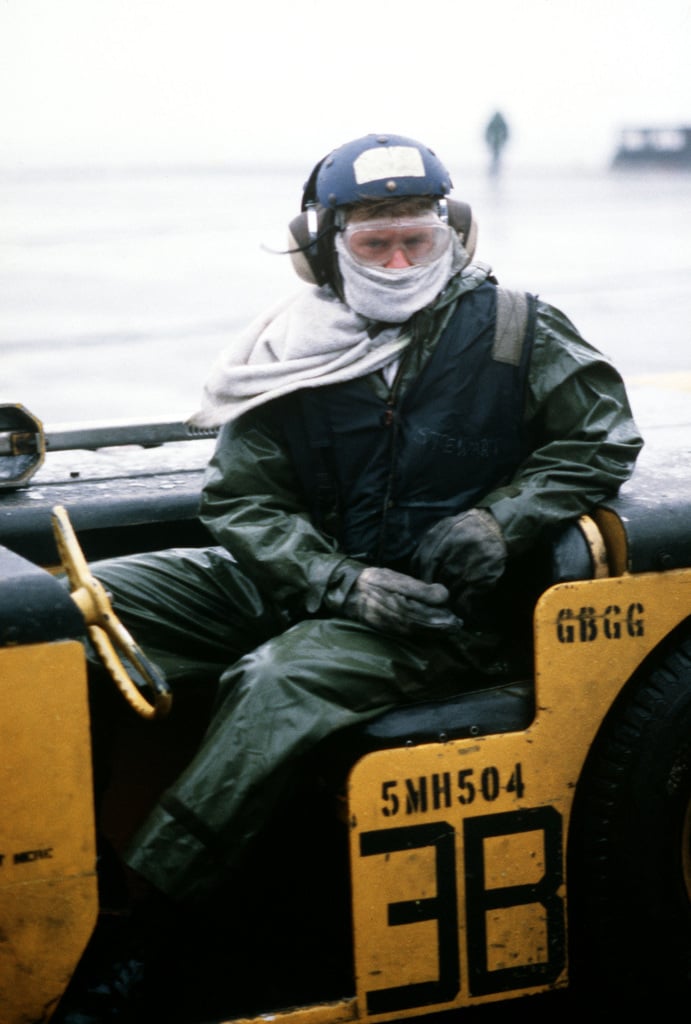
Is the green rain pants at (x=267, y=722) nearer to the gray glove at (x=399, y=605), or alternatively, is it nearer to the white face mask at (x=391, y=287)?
the gray glove at (x=399, y=605)

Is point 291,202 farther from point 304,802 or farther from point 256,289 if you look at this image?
point 304,802

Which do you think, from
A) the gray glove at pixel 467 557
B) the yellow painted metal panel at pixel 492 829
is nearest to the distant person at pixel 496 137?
the gray glove at pixel 467 557

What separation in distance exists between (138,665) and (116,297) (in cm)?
1129

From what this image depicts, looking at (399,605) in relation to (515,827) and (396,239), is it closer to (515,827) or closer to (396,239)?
(515,827)

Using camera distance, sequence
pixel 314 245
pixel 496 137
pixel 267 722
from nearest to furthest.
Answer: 1. pixel 267 722
2. pixel 314 245
3. pixel 496 137

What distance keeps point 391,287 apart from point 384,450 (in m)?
0.31

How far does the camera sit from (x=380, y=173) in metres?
2.82

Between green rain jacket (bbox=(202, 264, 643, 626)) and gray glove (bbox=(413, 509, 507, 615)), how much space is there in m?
0.03

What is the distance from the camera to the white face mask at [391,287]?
2.84 metres

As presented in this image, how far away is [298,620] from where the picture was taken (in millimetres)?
2857

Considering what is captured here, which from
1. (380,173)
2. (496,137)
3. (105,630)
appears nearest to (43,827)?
(105,630)

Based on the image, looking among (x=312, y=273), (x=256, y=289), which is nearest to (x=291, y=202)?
(x=256, y=289)

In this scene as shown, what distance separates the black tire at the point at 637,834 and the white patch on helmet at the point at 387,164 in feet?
3.26

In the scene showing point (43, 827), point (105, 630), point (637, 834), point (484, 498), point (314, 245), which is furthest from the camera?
point (314, 245)
